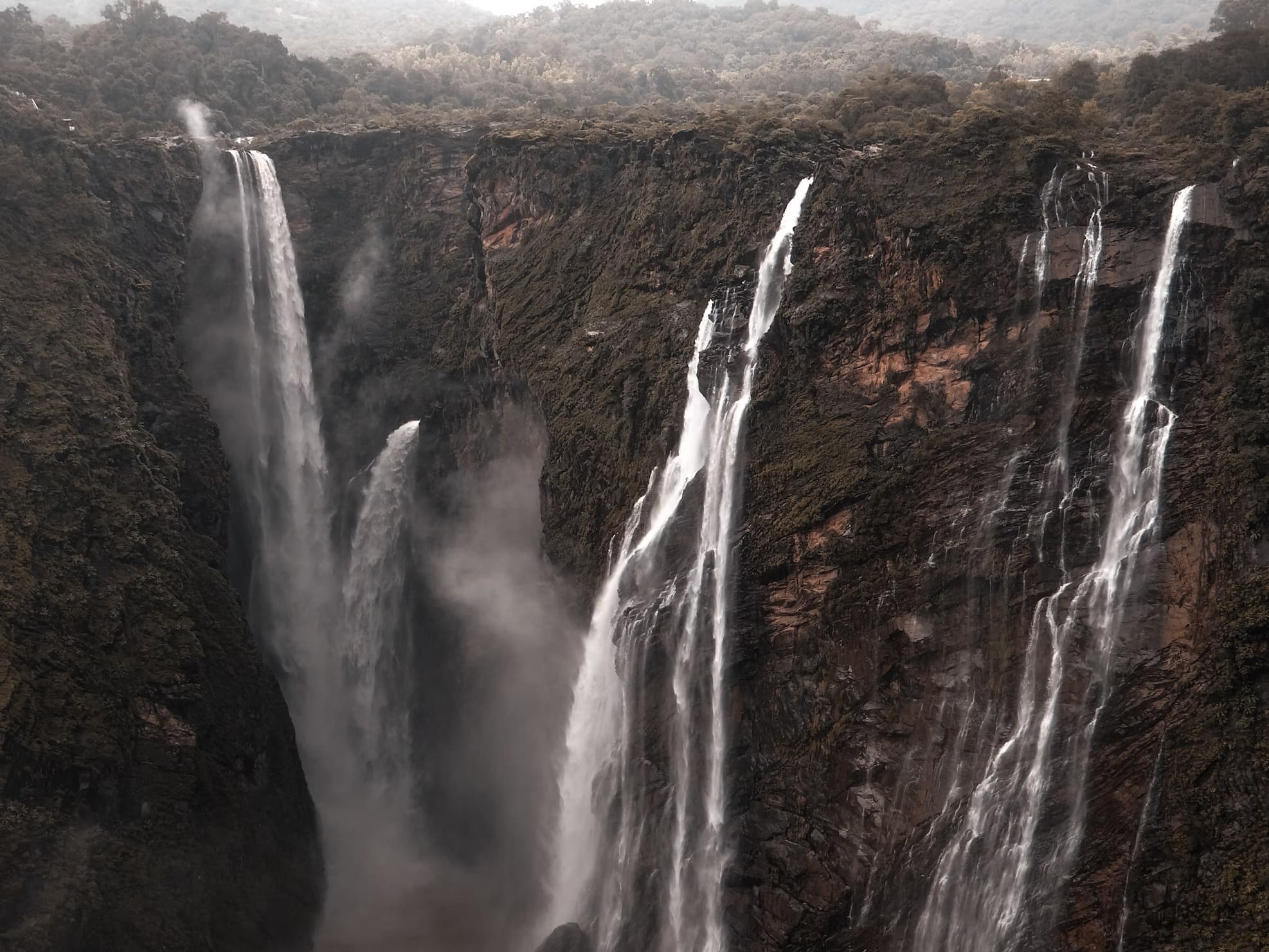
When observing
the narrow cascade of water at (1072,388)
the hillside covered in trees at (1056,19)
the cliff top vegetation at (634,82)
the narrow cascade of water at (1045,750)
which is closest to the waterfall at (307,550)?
the cliff top vegetation at (634,82)

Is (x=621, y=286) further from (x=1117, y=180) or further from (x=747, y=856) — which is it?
(x=747, y=856)

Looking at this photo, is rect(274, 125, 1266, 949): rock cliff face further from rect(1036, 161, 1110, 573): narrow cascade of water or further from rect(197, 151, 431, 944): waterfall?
rect(197, 151, 431, 944): waterfall

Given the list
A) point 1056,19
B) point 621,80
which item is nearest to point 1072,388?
point 621,80

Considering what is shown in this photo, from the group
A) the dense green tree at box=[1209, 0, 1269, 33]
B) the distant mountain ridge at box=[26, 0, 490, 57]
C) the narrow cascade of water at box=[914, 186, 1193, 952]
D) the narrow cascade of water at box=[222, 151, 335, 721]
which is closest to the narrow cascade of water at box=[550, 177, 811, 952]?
the narrow cascade of water at box=[914, 186, 1193, 952]

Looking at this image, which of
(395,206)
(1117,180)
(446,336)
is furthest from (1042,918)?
(395,206)

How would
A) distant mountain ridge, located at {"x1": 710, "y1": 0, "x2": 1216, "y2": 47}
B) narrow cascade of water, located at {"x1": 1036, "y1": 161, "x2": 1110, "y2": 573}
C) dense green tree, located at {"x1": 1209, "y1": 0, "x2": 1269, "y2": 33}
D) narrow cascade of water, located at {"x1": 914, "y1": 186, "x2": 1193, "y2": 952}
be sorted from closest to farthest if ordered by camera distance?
narrow cascade of water, located at {"x1": 914, "y1": 186, "x2": 1193, "y2": 952} → narrow cascade of water, located at {"x1": 1036, "y1": 161, "x2": 1110, "y2": 573} → dense green tree, located at {"x1": 1209, "y1": 0, "x2": 1269, "y2": 33} → distant mountain ridge, located at {"x1": 710, "y1": 0, "x2": 1216, "y2": 47}

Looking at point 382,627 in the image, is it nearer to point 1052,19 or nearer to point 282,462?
point 282,462
